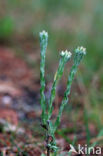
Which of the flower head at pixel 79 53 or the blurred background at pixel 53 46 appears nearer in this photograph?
the flower head at pixel 79 53

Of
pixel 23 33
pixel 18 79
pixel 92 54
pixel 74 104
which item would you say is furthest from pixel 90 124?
pixel 23 33

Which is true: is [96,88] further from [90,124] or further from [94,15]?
[94,15]

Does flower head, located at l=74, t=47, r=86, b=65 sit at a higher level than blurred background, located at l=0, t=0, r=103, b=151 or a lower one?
lower

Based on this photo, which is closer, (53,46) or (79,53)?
(79,53)

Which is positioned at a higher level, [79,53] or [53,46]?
[53,46]

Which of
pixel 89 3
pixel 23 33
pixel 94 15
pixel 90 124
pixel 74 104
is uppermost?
pixel 89 3

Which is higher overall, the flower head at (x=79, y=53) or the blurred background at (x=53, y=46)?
the blurred background at (x=53, y=46)

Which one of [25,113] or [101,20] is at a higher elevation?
[101,20]

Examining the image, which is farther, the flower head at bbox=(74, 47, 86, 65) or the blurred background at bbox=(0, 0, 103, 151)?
the blurred background at bbox=(0, 0, 103, 151)
